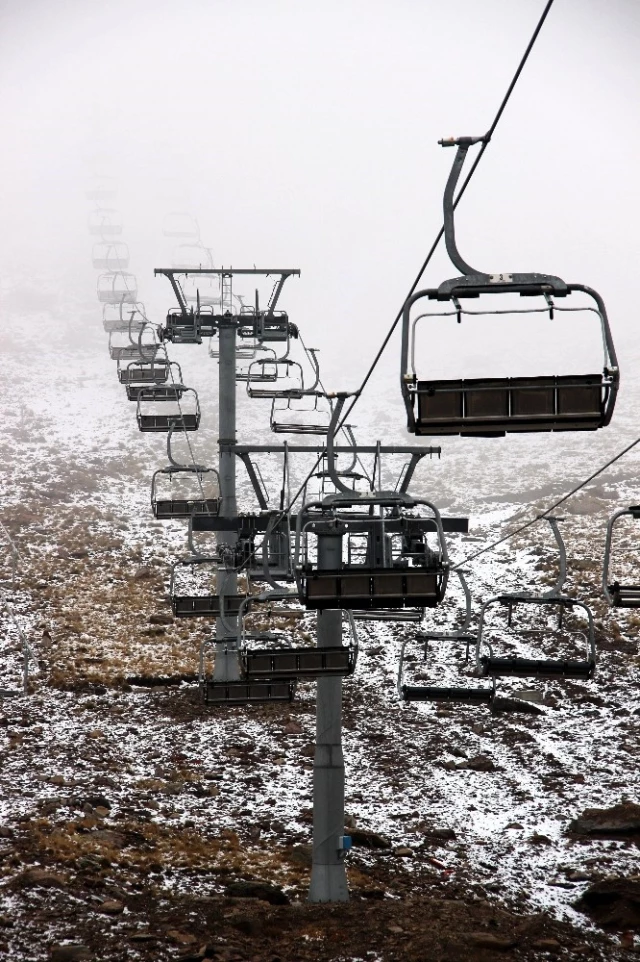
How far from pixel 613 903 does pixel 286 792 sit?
5.45 metres

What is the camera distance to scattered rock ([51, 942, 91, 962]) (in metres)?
10.4

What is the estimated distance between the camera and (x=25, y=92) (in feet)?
472

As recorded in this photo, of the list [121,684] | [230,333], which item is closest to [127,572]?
[121,684]

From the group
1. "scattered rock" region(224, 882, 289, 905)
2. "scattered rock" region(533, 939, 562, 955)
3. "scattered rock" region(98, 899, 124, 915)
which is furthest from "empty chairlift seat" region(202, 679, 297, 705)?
"scattered rock" region(533, 939, 562, 955)

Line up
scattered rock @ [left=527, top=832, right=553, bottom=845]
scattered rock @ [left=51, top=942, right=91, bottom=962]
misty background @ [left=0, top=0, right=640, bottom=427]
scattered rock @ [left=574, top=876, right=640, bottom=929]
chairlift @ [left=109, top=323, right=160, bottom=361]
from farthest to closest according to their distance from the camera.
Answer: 1. misty background @ [left=0, top=0, right=640, bottom=427]
2. chairlift @ [left=109, top=323, right=160, bottom=361]
3. scattered rock @ [left=527, top=832, right=553, bottom=845]
4. scattered rock @ [left=574, top=876, right=640, bottom=929]
5. scattered rock @ [left=51, top=942, right=91, bottom=962]

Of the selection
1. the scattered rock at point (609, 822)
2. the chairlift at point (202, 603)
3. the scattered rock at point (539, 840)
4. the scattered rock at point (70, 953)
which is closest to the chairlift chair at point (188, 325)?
the chairlift at point (202, 603)

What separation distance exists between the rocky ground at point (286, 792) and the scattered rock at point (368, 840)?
34 millimetres

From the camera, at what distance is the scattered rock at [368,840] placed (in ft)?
48.5

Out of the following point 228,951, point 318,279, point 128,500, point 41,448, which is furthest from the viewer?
point 318,279

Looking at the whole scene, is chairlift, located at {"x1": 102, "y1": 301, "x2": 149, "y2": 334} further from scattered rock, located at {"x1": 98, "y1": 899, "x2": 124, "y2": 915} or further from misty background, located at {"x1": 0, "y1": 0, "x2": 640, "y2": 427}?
misty background, located at {"x1": 0, "y1": 0, "x2": 640, "y2": 427}

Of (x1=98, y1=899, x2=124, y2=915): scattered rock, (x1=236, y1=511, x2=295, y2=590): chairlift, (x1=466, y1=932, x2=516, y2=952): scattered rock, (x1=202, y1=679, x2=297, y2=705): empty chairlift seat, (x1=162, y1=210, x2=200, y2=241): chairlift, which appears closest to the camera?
(x1=466, y1=932, x2=516, y2=952): scattered rock

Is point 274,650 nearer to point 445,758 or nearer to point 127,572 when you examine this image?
point 445,758

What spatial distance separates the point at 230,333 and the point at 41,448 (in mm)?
27494

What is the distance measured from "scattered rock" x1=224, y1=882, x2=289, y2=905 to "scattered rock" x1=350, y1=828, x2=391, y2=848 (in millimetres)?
2390
